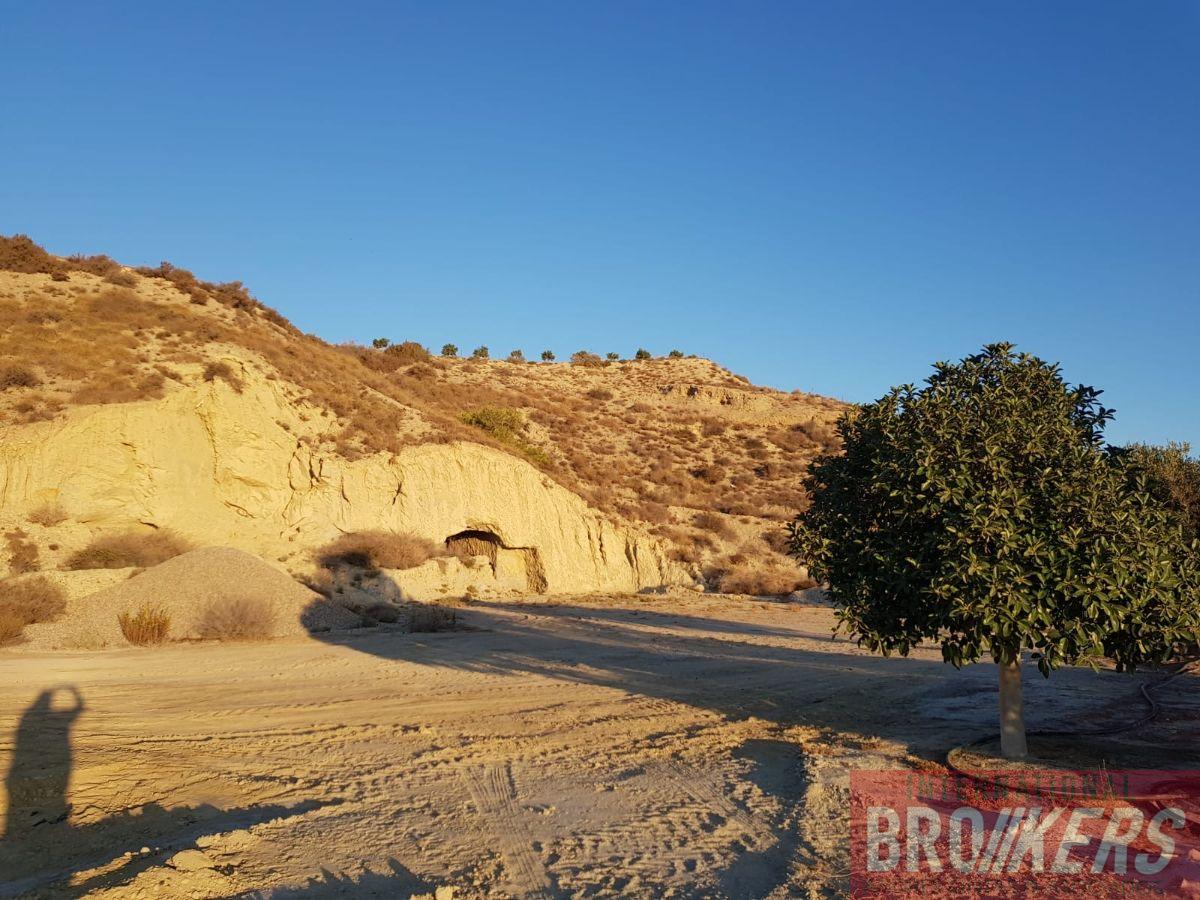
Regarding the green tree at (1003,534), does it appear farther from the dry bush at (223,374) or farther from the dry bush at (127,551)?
the dry bush at (223,374)

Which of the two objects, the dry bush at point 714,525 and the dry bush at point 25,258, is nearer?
the dry bush at point 25,258

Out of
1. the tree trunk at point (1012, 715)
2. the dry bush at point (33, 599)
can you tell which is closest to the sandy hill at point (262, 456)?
the dry bush at point (33, 599)

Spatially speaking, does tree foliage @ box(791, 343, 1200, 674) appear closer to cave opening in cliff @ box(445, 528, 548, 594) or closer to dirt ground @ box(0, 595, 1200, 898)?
dirt ground @ box(0, 595, 1200, 898)

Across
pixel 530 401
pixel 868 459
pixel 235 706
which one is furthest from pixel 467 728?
pixel 530 401

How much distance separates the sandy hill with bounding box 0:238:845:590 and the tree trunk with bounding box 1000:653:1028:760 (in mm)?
19614

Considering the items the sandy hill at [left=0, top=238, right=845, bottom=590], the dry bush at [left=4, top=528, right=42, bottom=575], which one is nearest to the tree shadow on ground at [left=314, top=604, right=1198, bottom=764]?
the sandy hill at [left=0, top=238, right=845, bottom=590]

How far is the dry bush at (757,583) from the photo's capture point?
103 ft

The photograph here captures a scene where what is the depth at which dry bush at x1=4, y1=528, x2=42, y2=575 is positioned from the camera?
17641mm

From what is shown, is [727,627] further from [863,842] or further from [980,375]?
[863,842]

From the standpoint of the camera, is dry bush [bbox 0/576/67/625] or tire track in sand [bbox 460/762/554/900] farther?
dry bush [bbox 0/576/67/625]

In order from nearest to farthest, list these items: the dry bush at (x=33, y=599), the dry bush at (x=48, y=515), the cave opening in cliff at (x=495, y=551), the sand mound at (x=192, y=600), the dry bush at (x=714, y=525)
A: the dry bush at (x=33, y=599)
the sand mound at (x=192, y=600)
the dry bush at (x=48, y=515)
the cave opening in cliff at (x=495, y=551)
the dry bush at (x=714, y=525)

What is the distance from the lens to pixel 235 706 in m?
11.0

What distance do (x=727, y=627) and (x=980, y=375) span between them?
48.0ft

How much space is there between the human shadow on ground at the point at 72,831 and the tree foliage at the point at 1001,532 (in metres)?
6.39
